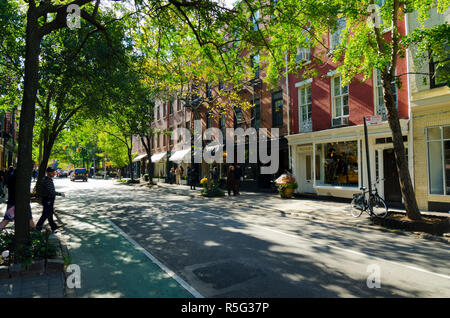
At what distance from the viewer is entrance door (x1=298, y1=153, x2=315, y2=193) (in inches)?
656

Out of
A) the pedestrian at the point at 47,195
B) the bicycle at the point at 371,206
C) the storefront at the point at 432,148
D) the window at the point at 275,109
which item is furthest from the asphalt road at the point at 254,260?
the window at the point at 275,109

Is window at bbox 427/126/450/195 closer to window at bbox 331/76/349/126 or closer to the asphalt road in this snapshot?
window at bbox 331/76/349/126

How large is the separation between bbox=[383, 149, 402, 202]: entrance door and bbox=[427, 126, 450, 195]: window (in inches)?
58.0

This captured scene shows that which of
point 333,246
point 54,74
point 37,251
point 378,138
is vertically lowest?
point 333,246

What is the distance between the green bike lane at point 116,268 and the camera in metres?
3.77

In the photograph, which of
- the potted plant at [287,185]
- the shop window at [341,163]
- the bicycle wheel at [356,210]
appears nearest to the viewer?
the bicycle wheel at [356,210]

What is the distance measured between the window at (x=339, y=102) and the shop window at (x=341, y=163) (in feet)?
4.06

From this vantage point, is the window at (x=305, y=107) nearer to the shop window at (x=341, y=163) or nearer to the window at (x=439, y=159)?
the shop window at (x=341, y=163)

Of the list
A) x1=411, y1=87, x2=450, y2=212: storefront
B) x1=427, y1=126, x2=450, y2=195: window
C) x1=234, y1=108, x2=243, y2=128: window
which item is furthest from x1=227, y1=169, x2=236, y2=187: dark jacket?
x1=427, y1=126, x2=450, y2=195: window
